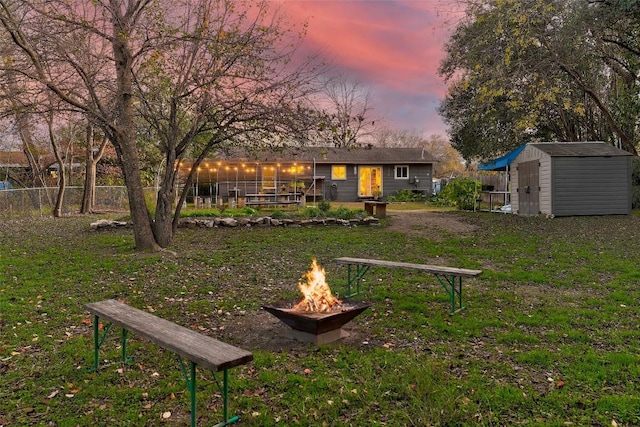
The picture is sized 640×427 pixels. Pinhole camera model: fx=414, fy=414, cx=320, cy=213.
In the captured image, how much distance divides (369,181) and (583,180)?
1486 cm

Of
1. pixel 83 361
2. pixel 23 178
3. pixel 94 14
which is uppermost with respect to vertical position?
pixel 94 14

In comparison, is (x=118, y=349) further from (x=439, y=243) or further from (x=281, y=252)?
(x=439, y=243)

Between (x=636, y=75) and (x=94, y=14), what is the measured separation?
1920 centimetres

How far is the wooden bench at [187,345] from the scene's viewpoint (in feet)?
8.90

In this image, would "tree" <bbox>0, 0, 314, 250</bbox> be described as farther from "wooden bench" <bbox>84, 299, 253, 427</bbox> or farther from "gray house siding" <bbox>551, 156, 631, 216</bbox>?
"gray house siding" <bbox>551, 156, 631, 216</bbox>

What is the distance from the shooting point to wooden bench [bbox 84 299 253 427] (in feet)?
8.90

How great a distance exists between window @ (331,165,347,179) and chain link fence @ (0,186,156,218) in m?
13.0

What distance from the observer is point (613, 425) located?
2879 mm

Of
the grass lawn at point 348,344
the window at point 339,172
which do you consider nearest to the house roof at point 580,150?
the grass lawn at point 348,344

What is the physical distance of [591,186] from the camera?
15.8 m

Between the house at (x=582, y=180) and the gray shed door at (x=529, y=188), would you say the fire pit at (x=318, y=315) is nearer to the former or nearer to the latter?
the house at (x=582, y=180)

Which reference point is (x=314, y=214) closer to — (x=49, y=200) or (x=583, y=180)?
(x=583, y=180)

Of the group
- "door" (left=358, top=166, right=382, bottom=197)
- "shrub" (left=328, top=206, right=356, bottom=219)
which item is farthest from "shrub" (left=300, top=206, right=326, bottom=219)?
"door" (left=358, top=166, right=382, bottom=197)

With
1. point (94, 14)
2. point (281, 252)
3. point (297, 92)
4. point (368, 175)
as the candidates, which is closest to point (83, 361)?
point (281, 252)
